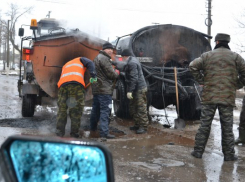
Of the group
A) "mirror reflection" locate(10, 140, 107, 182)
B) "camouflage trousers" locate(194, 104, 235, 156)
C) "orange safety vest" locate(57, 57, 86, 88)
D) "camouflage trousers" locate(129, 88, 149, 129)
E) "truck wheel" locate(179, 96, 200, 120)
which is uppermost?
"mirror reflection" locate(10, 140, 107, 182)

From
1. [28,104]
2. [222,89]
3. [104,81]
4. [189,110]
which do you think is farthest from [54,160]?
[189,110]

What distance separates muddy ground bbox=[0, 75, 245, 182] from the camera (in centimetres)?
388

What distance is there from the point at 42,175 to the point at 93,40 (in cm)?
601

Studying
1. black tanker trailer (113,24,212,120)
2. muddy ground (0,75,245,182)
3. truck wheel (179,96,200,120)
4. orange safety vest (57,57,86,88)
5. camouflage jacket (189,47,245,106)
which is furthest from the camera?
truck wheel (179,96,200,120)

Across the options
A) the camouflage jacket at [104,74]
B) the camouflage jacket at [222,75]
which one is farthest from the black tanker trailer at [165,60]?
the camouflage jacket at [222,75]

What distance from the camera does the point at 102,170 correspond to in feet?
3.71

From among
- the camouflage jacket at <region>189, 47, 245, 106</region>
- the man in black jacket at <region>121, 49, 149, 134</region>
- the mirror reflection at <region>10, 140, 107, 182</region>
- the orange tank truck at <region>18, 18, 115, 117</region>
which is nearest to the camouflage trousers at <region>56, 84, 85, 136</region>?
the man in black jacket at <region>121, 49, 149, 134</region>

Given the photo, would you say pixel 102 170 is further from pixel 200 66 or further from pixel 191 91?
pixel 191 91

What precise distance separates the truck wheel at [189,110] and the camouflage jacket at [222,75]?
3634 mm

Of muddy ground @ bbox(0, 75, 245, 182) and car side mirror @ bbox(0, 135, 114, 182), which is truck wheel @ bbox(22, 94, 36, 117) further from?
car side mirror @ bbox(0, 135, 114, 182)

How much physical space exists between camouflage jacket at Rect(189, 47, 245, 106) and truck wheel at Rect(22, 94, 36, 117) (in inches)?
166

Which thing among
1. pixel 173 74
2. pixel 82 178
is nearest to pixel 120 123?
pixel 173 74

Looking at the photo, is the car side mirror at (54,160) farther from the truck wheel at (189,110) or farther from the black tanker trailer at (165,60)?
the truck wheel at (189,110)

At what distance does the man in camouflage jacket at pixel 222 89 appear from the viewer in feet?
15.1
